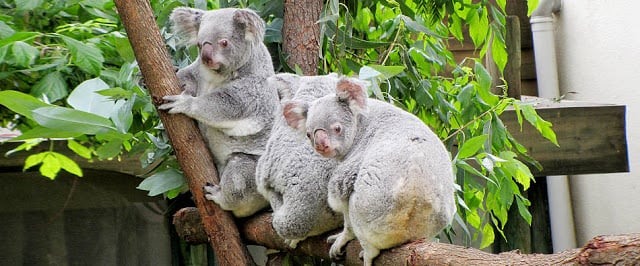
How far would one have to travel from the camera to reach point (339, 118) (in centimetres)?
245

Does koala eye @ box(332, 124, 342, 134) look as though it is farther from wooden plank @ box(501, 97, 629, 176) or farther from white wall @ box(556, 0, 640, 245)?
white wall @ box(556, 0, 640, 245)

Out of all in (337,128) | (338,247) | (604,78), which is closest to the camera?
(337,128)

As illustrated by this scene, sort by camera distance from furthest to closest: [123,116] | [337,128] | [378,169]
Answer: [123,116] → [337,128] → [378,169]

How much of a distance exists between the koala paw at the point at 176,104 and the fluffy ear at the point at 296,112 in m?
0.43

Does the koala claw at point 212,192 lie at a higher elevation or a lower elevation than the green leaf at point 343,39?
lower

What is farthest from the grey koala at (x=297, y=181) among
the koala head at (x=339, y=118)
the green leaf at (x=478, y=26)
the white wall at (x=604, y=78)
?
the white wall at (x=604, y=78)

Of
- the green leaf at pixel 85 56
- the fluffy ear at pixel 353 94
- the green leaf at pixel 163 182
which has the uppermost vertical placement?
the green leaf at pixel 85 56

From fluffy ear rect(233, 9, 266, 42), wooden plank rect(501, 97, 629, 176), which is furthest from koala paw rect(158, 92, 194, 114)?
wooden plank rect(501, 97, 629, 176)

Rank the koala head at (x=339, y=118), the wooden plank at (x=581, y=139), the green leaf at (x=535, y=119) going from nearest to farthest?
the koala head at (x=339, y=118)
the green leaf at (x=535, y=119)
the wooden plank at (x=581, y=139)

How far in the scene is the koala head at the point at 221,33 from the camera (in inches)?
117

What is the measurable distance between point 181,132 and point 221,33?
377 mm

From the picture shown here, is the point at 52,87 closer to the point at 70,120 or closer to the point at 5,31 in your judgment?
the point at 5,31

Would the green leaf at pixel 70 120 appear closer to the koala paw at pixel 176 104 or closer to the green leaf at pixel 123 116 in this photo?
the green leaf at pixel 123 116

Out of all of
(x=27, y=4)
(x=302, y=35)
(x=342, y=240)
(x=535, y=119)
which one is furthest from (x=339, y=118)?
(x=27, y=4)
